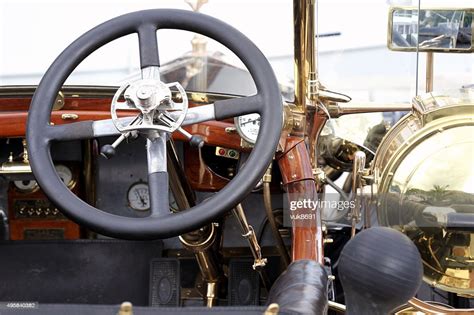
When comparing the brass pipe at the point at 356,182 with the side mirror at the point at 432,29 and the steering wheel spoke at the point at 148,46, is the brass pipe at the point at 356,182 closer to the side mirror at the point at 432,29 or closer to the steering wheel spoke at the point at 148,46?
the side mirror at the point at 432,29

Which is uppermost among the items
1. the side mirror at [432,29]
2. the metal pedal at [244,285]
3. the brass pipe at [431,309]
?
the side mirror at [432,29]

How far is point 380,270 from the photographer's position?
1.86 meters

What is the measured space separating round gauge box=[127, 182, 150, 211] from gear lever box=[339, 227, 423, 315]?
141 centimetres

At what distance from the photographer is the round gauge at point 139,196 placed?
3266 millimetres

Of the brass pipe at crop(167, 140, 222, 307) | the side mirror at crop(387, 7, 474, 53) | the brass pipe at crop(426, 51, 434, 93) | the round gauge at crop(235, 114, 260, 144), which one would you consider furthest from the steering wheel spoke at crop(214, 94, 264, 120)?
the brass pipe at crop(426, 51, 434, 93)

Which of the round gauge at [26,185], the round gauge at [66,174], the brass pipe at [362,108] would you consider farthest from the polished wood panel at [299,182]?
the round gauge at [26,185]

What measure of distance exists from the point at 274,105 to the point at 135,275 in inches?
41.5

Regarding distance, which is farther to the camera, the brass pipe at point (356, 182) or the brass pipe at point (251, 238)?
the brass pipe at point (356, 182)

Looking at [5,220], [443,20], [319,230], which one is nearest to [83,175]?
[5,220]

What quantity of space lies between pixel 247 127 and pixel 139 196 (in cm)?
59

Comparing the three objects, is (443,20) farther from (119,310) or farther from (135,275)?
(119,310)

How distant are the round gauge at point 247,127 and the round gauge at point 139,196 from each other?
548 mm

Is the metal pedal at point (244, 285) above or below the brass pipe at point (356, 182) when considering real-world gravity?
below

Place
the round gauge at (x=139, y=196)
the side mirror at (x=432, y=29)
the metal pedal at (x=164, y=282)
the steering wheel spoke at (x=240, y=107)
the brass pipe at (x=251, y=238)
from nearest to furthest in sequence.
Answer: the steering wheel spoke at (x=240, y=107) < the brass pipe at (x=251, y=238) < the metal pedal at (x=164, y=282) < the round gauge at (x=139, y=196) < the side mirror at (x=432, y=29)
